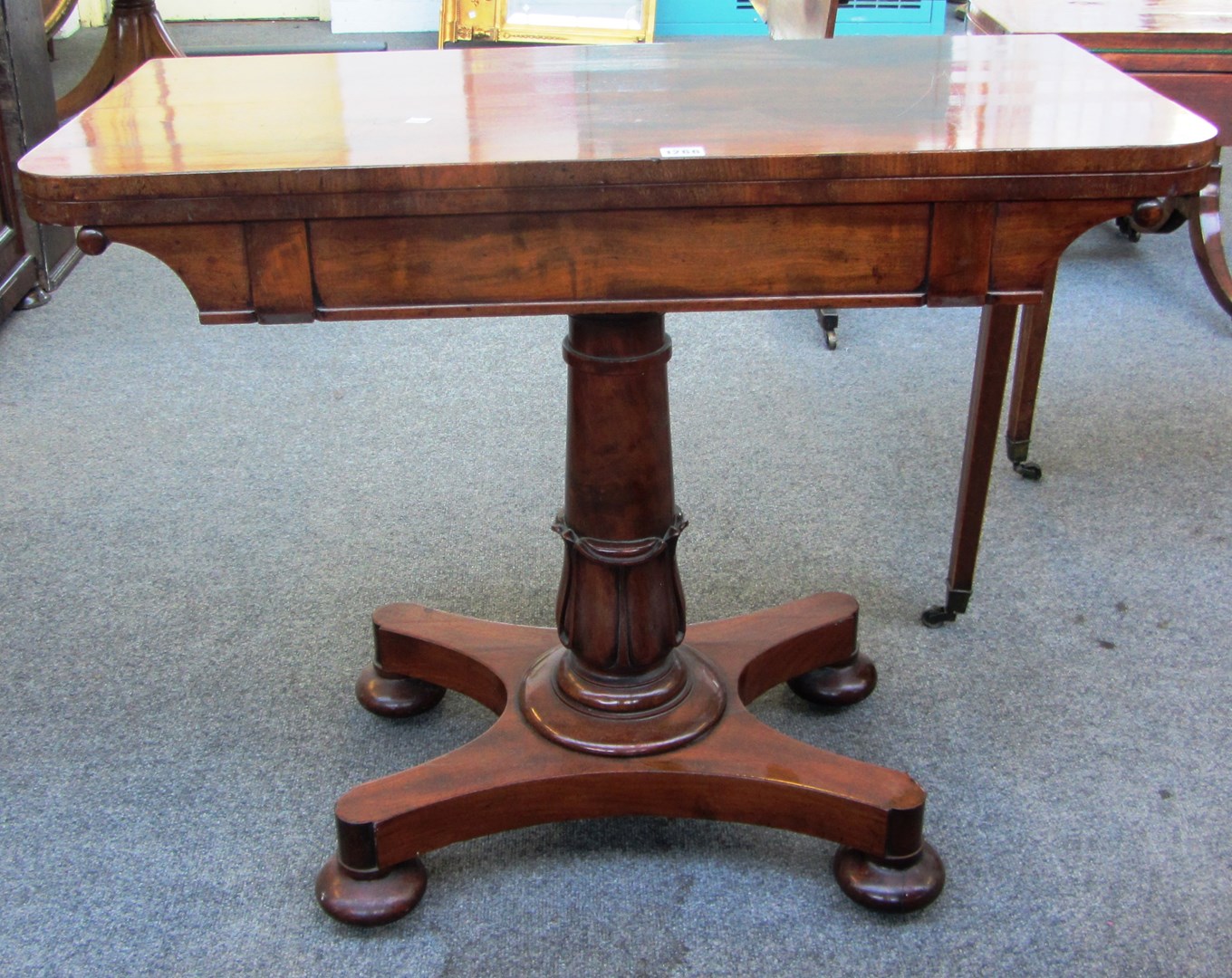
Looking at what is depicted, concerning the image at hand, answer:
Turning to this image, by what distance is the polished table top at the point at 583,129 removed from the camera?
1022 mm

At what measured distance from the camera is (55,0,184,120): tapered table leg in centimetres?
386

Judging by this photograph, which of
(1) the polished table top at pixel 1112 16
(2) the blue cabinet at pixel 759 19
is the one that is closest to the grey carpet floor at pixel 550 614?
(1) the polished table top at pixel 1112 16

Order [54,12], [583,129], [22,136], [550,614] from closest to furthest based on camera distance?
[583,129] → [550,614] → [22,136] → [54,12]

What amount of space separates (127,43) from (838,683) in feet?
10.4

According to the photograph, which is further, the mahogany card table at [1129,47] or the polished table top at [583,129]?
the mahogany card table at [1129,47]

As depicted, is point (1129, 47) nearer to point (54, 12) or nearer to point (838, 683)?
point (838, 683)

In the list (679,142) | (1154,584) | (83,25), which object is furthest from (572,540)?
(83,25)

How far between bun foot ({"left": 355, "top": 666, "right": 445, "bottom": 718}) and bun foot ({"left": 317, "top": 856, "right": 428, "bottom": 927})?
293mm

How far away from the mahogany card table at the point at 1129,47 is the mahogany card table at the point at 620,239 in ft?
1.75

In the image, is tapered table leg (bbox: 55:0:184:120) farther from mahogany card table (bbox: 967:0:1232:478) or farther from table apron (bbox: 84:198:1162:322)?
table apron (bbox: 84:198:1162:322)

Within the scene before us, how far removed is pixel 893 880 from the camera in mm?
1343

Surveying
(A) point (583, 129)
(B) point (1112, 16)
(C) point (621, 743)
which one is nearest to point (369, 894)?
(C) point (621, 743)

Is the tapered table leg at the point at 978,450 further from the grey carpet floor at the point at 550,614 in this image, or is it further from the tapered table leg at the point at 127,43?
the tapered table leg at the point at 127,43

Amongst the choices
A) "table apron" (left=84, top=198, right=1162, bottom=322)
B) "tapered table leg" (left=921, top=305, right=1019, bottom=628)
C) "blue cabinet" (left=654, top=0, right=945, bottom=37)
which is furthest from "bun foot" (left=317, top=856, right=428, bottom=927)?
"blue cabinet" (left=654, top=0, right=945, bottom=37)
